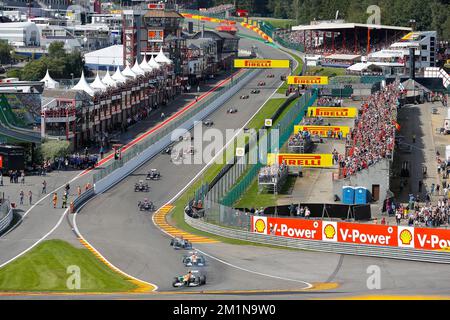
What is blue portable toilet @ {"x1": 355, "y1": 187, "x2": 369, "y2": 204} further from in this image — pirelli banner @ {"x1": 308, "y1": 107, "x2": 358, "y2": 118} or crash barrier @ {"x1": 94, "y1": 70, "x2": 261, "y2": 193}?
pirelli banner @ {"x1": 308, "y1": 107, "x2": 358, "y2": 118}

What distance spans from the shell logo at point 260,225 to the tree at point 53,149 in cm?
2792

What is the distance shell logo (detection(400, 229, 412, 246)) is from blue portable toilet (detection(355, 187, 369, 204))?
14183mm

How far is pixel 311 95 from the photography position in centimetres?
11706

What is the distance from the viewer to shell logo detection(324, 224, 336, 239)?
5059 centimetres

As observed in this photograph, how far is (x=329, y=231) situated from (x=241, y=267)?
5610 mm

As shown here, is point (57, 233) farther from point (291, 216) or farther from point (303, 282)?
point (303, 282)

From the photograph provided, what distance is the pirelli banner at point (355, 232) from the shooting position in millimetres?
47406

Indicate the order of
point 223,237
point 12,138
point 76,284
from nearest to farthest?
1. point 76,284
2. point 223,237
3. point 12,138

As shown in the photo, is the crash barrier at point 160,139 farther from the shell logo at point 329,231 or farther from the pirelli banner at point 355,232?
the shell logo at point 329,231

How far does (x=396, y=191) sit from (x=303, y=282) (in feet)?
90.7

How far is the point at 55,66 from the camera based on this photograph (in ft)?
462

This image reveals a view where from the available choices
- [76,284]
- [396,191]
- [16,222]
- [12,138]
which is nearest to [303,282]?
[76,284]

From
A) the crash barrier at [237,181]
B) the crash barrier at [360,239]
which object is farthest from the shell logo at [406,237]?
the crash barrier at [237,181]

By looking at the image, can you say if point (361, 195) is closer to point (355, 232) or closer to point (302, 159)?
point (302, 159)
